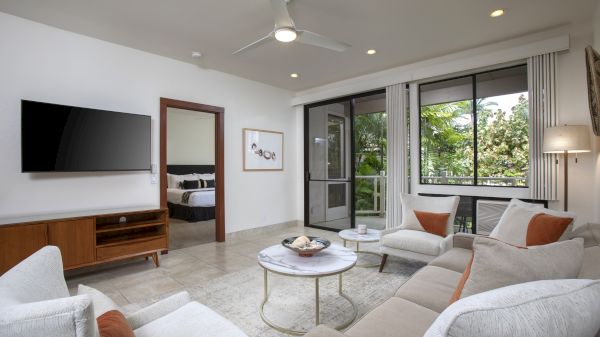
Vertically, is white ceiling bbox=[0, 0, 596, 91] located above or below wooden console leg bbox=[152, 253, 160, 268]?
above

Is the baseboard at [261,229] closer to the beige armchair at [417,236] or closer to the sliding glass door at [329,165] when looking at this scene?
the sliding glass door at [329,165]

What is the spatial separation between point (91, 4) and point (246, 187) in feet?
10.5

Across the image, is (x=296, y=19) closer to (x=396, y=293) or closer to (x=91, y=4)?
(x=91, y=4)

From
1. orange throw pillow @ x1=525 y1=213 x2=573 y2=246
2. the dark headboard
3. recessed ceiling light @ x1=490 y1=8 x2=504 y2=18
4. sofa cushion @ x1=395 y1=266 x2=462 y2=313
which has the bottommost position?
sofa cushion @ x1=395 y1=266 x2=462 y2=313

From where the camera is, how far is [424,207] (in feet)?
11.2

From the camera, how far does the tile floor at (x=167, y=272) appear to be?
2.81m

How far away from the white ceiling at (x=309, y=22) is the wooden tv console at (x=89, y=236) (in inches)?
82.1

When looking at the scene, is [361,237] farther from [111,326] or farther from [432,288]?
[111,326]

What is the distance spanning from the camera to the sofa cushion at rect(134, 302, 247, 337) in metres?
1.28

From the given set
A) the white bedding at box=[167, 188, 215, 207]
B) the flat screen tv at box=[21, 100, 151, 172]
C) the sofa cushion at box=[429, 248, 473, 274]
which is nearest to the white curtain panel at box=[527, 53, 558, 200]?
the sofa cushion at box=[429, 248, 473, 274]

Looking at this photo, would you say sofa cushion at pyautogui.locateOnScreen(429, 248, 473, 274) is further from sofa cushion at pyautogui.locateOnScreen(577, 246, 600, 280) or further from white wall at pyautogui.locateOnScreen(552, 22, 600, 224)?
white wall at pyautogui.locateOnScreen(552, 22, 600, 224)

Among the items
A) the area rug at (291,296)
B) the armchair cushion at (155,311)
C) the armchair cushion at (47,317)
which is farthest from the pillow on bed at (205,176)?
the armchair cushion at (47,317)


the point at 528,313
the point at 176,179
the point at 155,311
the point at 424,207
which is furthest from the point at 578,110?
the point at 176,179

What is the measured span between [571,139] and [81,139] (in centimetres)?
523
